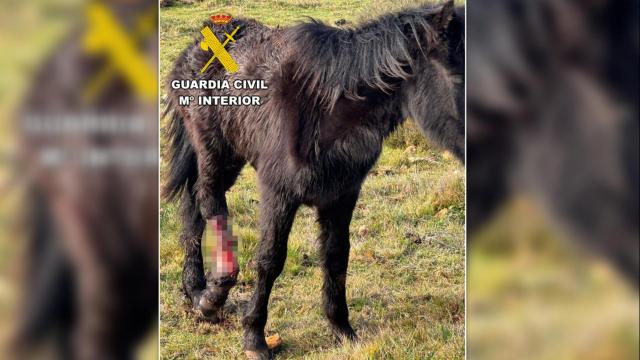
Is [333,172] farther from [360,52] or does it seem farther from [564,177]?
[564,177]

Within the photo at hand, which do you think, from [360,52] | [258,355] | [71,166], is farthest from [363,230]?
[71,166]

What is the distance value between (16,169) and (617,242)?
7.61 ft

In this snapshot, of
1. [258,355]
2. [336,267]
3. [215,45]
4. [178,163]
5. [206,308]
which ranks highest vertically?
[215,45]

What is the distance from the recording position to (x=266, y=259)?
10.6ft

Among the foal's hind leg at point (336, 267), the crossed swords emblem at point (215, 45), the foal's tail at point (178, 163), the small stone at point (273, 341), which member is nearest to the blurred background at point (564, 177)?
the foal's hind leg at point (336, 267)

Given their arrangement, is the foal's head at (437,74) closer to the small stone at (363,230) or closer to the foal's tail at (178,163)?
the small stone at (363,230)

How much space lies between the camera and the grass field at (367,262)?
317 cm

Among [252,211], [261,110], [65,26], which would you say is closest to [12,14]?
[65,26]

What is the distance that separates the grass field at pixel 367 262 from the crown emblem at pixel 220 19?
35 mm

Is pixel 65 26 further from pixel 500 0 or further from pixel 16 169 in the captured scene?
pixel 500 0

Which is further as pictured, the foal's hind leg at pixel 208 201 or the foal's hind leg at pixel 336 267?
the foal's hind leg at pixel 208 201

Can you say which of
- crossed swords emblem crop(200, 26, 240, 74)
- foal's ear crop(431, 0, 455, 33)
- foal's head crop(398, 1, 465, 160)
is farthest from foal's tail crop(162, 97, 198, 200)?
foal's ear crop(431, 0, 455, 33)

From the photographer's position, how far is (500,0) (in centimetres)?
266

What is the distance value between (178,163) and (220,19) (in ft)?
2.89
